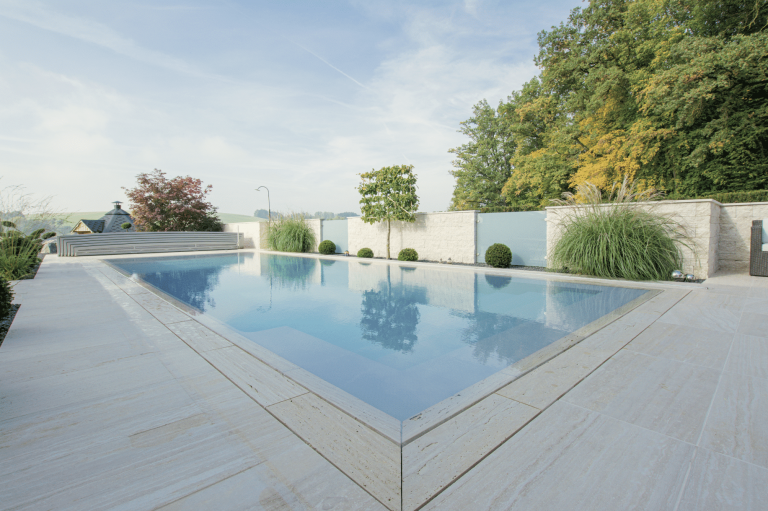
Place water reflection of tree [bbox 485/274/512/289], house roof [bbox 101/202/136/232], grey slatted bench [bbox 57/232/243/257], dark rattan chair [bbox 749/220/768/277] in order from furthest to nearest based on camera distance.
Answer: house roof [bbox 101/202/136/232]
grey slatted bench [bbox 57/232/243/257]
water reflection of tree [bbox 485/274/512/289]
dark rattan chair [bbox 749/220/768/277]

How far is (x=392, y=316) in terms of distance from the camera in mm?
4852

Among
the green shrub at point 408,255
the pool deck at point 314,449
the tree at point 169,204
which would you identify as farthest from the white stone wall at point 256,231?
the pool deck at point 314,449

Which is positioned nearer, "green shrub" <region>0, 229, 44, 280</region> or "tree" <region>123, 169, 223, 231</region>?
"green shrub" <region>0, 229, 44, 280</region>

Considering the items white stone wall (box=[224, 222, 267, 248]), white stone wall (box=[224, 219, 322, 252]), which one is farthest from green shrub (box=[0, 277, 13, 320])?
white stone wall (box=[224, 222, 267, 248])

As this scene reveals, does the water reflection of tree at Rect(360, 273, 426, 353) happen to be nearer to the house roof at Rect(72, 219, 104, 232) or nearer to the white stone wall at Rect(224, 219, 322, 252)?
the white stone wall at Rect(224, 219, 322, 252)

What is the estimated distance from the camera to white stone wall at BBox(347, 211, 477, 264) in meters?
10.5

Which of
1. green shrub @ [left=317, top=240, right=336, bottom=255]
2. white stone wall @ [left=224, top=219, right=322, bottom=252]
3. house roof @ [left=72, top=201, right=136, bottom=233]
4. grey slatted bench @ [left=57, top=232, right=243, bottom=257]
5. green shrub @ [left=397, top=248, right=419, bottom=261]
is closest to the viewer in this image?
green shrub @ [left=397, top=248, right=419, bottom=261]

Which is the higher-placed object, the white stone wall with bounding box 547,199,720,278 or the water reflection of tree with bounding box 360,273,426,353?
the white stone wall with bounding box 547,199,720,278

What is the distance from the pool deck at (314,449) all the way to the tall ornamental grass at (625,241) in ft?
13.2

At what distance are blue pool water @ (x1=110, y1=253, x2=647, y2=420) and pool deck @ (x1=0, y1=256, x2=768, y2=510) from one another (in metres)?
0.69

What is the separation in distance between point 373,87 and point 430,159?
159 inches

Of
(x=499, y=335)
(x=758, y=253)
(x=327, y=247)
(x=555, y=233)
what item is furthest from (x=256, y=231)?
(x=758, y=253)

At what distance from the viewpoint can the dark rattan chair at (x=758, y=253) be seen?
655 cm

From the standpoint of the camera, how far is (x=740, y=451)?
1.60 metres
